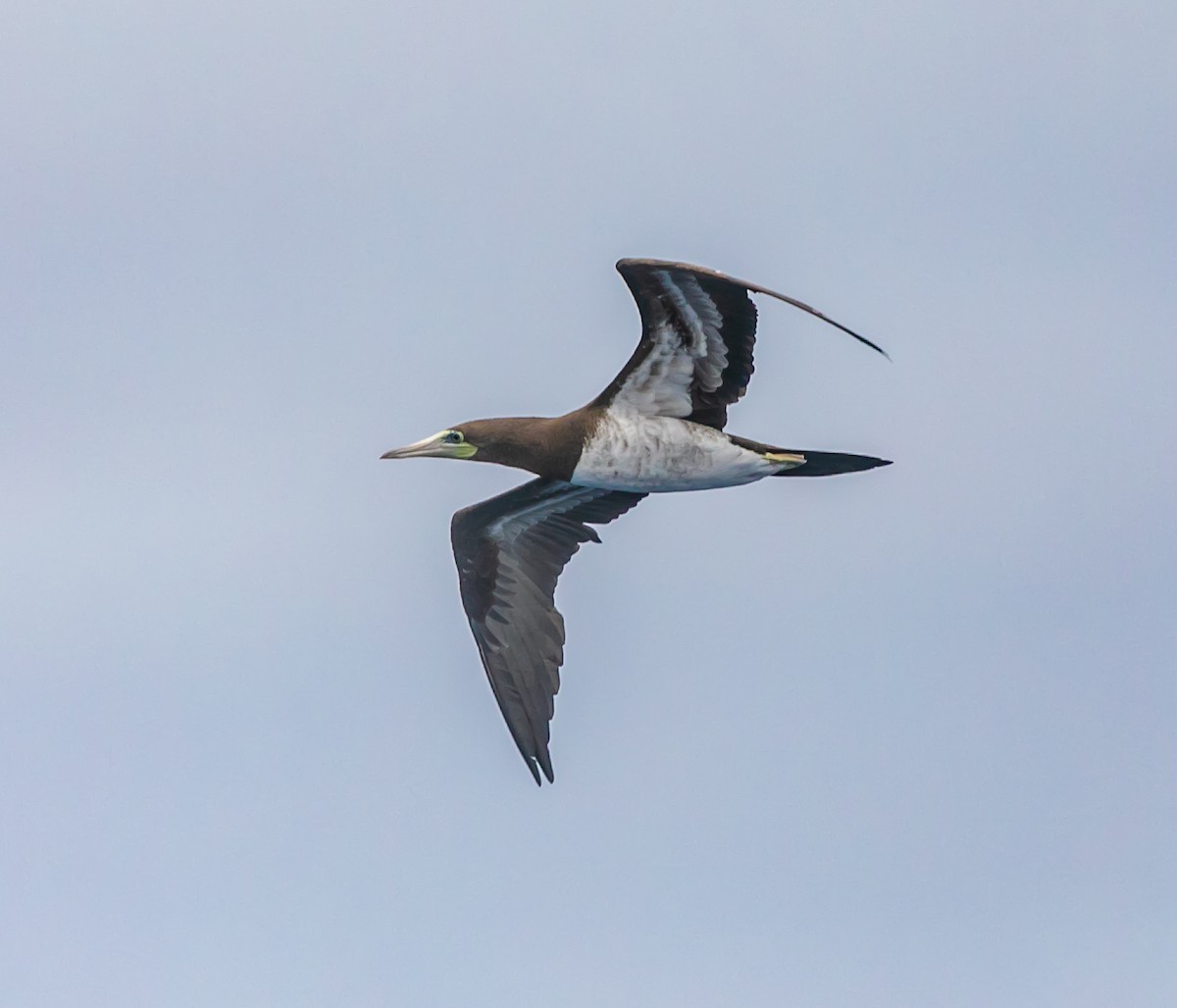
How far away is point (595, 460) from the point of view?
20703mm

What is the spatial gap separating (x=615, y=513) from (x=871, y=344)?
6.98 metres

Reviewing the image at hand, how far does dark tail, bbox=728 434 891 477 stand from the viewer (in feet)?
68.4

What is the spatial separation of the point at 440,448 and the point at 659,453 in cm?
252

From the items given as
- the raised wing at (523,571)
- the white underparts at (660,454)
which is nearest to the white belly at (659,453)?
the white underparts at (660,454)

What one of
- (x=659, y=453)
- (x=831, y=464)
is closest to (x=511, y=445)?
(x=659, y=453)

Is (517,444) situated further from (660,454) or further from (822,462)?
(822,462)

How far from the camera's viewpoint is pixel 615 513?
23109 mm

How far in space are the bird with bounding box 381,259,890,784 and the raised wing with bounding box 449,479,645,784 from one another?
1cm

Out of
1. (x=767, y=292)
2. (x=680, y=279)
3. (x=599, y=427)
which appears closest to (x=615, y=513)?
(x=599, y=427)

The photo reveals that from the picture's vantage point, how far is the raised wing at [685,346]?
19328mm

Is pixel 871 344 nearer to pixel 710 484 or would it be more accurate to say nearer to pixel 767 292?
pixel 767 292

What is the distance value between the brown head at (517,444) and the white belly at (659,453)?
175mm

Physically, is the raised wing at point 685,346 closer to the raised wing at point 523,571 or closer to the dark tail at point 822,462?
the dark tail at point 822,462

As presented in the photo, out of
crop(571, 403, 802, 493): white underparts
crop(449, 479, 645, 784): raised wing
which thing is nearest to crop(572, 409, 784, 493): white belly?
crop(571, 403, 802, 493): white underparts
